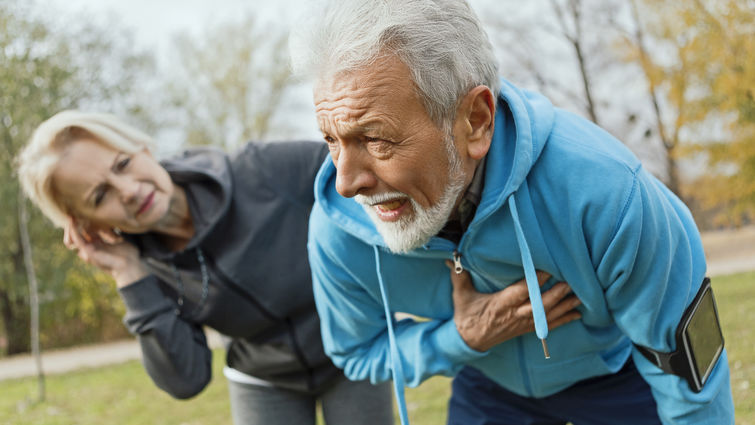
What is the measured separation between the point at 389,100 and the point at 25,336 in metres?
17.0

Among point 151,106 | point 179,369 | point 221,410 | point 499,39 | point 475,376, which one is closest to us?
point 475,376

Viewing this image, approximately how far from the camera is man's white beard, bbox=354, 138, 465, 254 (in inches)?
74.4

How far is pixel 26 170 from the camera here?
2.95 m

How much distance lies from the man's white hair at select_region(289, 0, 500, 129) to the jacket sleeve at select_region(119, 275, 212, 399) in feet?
5.34

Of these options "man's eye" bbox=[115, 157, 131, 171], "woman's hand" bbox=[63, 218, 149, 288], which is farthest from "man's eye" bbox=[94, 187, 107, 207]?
"woman's hand" bbox=[63, 218, 149, 288]

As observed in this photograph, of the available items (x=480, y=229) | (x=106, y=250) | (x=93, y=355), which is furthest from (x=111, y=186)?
(x=93, y=355)

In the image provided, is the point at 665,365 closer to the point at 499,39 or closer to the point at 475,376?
the point at 475,376

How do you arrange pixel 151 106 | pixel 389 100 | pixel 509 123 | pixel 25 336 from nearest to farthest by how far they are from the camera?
pixel 389 100
pixel 509 123
pixel 25 336
pixel 151 106

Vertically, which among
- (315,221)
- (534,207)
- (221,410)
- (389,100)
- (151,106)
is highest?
(389,100)

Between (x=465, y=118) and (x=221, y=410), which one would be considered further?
(x=221, y=410)

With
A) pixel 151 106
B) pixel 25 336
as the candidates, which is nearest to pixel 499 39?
pixel 151 106

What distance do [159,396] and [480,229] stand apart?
7393 mm

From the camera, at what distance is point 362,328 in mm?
2451

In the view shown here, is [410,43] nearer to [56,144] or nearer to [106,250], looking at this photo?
[56,144]
